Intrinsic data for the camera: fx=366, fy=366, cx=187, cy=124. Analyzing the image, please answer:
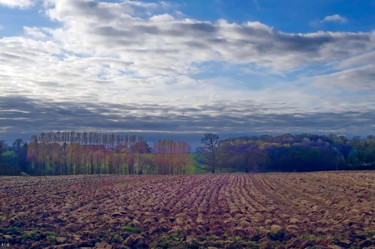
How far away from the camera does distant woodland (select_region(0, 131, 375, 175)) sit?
79312mm

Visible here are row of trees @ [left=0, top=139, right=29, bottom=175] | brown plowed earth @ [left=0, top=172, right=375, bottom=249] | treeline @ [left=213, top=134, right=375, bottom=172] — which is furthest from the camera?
treeline @ [left=213, top=134, right=375, bottom=172]

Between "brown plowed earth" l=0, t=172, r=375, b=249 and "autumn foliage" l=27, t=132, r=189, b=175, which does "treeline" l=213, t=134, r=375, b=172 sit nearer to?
"autumn foliage" l=27, t=132, r=189, b=175

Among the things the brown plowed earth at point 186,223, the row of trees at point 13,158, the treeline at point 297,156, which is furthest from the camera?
the treeline at point 297,156

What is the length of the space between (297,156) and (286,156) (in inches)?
92.7

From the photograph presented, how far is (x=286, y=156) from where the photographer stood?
3206 inches

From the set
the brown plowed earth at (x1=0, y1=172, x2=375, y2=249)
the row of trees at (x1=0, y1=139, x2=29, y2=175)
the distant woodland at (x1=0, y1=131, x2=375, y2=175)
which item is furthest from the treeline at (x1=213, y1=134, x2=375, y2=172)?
the brown plowed earth at (x1=0, y1=172, x2=375, y2=249)

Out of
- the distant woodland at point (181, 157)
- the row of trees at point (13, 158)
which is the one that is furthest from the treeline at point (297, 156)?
the row of trees at point (13, 158)

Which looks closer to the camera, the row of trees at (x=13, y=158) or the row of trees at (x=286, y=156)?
the row of trees at (x=13, y=158)

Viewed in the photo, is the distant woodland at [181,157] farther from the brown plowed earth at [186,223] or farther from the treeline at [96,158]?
the brown plowed earth at [186,223]

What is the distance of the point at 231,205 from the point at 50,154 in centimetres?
7065

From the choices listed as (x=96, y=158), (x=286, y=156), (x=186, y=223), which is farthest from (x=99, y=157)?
(x=186, y=223)

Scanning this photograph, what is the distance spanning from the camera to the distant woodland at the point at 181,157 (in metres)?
79.3

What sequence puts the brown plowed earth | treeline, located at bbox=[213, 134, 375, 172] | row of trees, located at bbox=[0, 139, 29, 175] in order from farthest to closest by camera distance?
1. treeline, located at bbox=[213, 134, 375, 172]
2. row of trees, located at bbox=[0, 139, 29, 175]
3. the brown plowed earth

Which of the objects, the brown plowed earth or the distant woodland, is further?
the distant woodland
